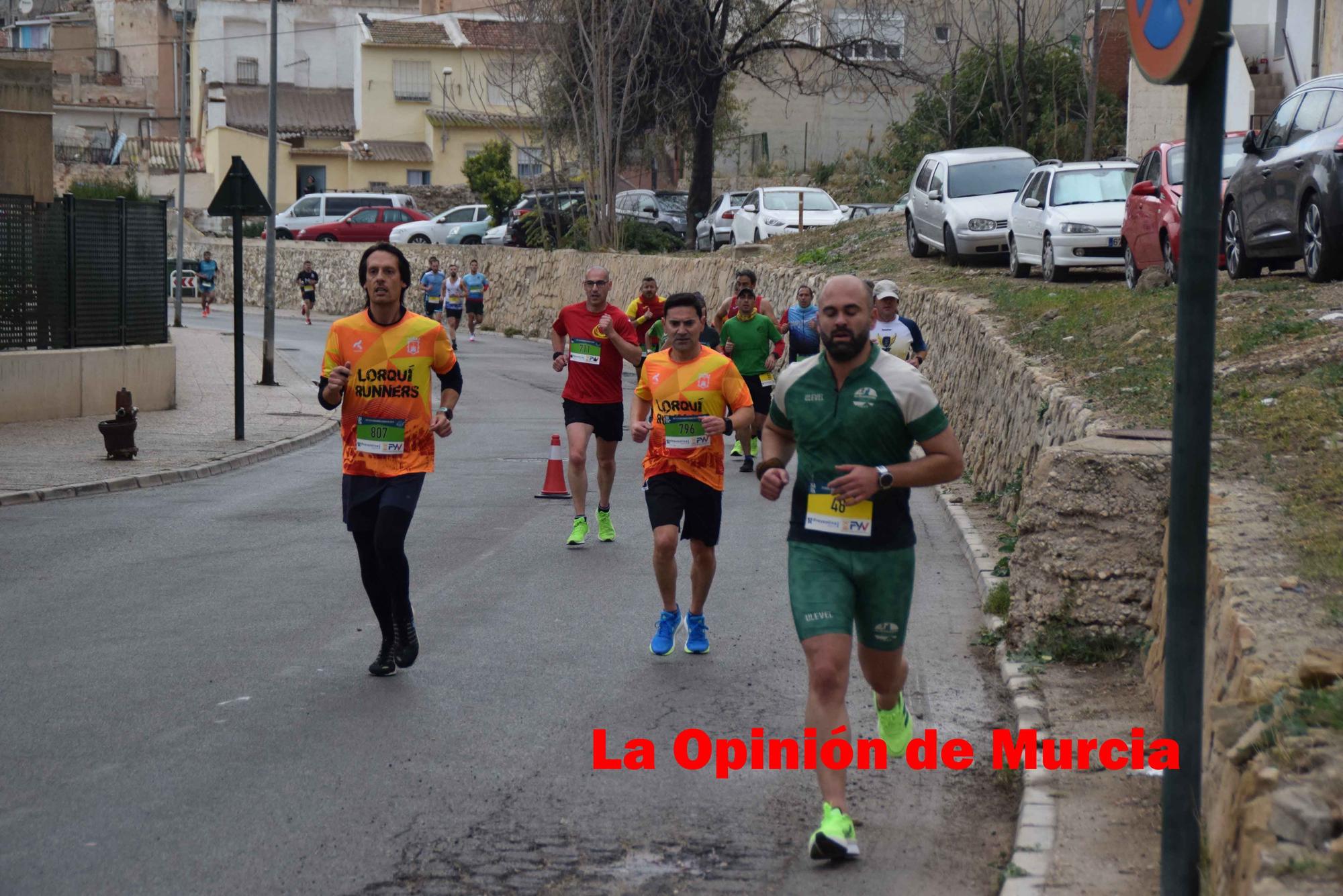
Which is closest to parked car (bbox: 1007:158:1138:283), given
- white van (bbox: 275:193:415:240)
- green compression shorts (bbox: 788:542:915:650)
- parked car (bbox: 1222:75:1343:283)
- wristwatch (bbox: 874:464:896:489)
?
parked car (bbox: 1222:75:1343:283)

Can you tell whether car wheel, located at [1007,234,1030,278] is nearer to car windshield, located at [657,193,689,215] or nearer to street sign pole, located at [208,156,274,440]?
street sign pole, located at [208,156,274,440]

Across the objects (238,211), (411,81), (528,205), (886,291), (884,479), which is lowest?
(884,479)

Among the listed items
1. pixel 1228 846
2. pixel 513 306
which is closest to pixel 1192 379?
pixel 1228 846

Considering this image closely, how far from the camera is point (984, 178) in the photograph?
1021 inches

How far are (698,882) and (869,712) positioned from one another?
229 cm

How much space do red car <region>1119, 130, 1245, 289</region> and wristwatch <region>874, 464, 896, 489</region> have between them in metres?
12.0

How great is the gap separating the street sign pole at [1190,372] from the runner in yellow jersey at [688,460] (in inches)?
164

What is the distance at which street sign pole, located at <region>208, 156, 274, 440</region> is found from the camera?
60.0ft

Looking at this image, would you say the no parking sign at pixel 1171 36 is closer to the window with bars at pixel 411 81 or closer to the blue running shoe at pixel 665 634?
the blue running shoe at pixel 665 634

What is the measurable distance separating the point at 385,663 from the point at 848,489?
10.6 ft

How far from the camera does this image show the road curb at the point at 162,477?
13.9m

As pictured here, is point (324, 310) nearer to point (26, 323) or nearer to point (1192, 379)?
point (26, 323)

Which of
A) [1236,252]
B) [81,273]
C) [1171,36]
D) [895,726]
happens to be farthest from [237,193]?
[1171,36]

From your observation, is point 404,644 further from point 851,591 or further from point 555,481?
point 555,481
